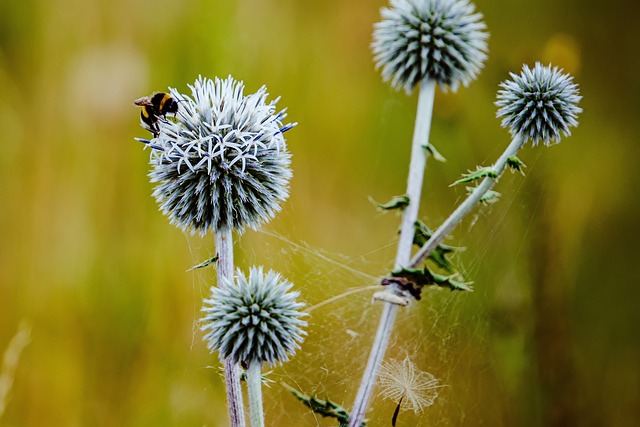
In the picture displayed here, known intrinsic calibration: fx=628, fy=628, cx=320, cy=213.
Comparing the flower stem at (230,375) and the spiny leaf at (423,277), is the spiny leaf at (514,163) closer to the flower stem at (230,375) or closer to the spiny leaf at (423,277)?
the spiny leaf at (423,277)

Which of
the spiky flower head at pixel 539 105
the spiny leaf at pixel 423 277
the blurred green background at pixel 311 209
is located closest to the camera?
the spiny leaf at pixel 423 277

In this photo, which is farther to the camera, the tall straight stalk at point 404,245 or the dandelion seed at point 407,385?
the dandelion seed at point 407,385

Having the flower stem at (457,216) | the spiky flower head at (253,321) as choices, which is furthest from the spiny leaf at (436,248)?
the spiky flower head at (253,321)

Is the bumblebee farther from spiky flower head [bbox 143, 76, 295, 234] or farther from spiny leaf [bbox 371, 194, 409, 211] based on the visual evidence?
spiny leaf [bbox 371, 194, 409, 211]

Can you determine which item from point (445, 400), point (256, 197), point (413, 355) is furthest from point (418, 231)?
point (445, 400)

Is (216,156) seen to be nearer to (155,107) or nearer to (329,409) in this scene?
(155,107)

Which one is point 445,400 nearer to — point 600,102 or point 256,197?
point 256,197
